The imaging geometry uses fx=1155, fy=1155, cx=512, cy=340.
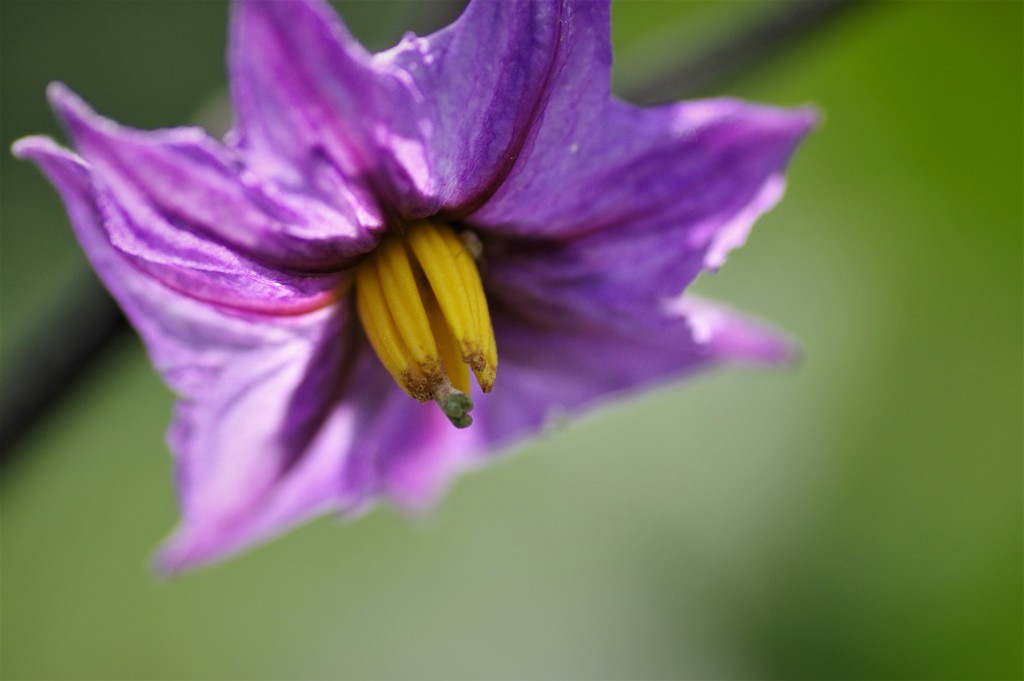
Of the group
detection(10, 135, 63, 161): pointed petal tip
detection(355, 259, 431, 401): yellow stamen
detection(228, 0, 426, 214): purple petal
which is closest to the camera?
detection(10, 135, 63, 161): pointed petal tip

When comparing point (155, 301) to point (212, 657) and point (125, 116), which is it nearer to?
point (212, 657)

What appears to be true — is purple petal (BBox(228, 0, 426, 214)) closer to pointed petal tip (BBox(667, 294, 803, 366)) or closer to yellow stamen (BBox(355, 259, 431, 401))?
yellow stamen (BBox(355, 259, 431, 401))

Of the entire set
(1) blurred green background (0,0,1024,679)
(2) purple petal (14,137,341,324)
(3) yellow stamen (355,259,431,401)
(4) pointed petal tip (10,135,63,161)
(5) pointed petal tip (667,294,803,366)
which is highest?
(4) pointed petal tip (10,135,63,161)

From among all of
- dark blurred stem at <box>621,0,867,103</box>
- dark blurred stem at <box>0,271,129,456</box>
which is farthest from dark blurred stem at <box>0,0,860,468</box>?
dark blurred stem at <box>621,0,867,103</box>

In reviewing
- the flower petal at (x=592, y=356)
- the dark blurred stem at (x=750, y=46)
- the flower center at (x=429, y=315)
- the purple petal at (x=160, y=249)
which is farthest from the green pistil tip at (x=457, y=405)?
the dark blurred stem at (x=750, y=46)

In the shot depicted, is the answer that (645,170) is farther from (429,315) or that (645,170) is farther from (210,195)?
(210,195)

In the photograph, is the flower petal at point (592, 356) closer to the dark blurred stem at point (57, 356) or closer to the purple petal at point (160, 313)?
the purple petal at point (160, 313)

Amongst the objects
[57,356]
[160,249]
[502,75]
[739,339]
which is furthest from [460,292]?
[739,339]
